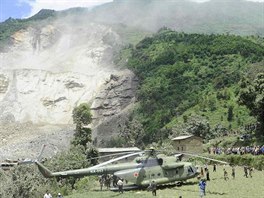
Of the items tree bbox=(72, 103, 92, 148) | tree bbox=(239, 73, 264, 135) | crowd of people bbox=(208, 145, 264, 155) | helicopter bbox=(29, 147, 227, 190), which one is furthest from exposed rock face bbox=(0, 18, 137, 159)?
helicopter bbox=(29, 147, 227, 190)

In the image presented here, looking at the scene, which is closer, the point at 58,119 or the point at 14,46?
the point at 58,119

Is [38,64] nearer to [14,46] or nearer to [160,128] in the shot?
[14,46]

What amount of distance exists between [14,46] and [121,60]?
172 ft

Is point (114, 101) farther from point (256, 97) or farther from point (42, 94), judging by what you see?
point (256, 97)

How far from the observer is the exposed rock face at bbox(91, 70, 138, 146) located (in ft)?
389

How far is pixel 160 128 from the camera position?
97938 millimetres

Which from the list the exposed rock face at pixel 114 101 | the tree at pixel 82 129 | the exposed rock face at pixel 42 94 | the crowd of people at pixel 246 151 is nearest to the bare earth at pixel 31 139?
the exposed rock face at pixel 42 94

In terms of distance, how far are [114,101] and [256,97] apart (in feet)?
255

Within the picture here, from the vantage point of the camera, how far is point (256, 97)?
55531 mm

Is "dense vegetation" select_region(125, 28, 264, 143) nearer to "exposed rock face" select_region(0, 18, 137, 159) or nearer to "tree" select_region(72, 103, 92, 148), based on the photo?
"exposed rock face" select_region(0, 18, 137, 159)

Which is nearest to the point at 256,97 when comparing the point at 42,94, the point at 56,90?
the point at 56,90

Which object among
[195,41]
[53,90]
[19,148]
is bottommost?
[19,148]

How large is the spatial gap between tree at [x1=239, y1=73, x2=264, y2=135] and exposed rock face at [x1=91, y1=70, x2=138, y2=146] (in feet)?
198

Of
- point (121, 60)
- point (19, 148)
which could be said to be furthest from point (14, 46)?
point (19, 148)
